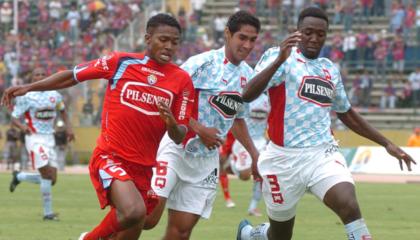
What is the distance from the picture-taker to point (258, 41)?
39500 millimetres

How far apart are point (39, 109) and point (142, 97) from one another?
27.2 feet

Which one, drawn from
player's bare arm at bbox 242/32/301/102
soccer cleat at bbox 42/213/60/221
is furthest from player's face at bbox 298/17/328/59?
soccer cleat at bbox 42/213/60/221

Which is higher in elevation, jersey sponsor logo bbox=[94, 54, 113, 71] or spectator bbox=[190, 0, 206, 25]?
jersey sponsor logo bbox=[94, 54, 113, 71]

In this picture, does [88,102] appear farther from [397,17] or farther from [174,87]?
[174,87]

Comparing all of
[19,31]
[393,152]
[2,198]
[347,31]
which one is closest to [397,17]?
[347,31]

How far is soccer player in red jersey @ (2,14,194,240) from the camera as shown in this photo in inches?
391

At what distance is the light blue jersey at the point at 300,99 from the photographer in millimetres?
10586

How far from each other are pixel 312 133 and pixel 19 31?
3467 cm

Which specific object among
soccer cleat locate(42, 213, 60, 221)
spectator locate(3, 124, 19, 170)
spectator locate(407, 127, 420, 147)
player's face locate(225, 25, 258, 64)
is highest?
player's face locate(225, 25, 258, 64)

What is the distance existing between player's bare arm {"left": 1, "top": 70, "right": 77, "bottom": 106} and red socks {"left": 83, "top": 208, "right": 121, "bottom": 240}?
126 cm

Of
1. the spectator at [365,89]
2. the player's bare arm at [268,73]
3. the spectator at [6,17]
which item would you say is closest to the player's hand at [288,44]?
the player's bare arm at [268,73]

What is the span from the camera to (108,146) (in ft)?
33.1

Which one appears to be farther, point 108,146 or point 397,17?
point 397,17

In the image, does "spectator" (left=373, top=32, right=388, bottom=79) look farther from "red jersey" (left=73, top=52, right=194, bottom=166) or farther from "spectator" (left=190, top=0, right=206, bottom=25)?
"red jersey" (left=73, top=52, right=194, bottom=166)
